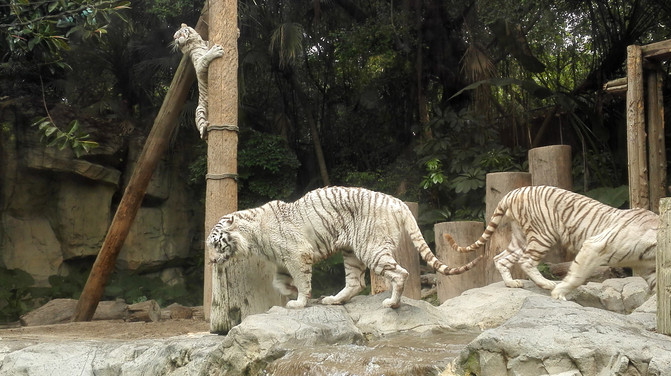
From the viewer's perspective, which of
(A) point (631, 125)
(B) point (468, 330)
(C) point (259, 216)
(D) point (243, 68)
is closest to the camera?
(B) point (468, 330)

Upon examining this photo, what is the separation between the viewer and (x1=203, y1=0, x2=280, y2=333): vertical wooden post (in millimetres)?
5629

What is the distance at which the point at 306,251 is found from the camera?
5398 mm

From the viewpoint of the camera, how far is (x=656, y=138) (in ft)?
23.3

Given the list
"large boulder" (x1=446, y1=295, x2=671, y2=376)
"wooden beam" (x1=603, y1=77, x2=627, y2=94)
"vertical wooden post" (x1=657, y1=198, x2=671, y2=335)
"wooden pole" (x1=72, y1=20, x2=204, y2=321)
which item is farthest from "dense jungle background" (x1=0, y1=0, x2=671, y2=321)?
"large boulder" (x1=446, y1=295, x2=671, y2=376)

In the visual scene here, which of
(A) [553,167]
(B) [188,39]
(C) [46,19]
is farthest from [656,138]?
(C) [46,19]

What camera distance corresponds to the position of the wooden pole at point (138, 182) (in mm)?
7691

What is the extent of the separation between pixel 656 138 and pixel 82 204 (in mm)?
9075

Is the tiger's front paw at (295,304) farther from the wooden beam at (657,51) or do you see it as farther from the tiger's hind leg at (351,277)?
the wooden beam at (657,51)

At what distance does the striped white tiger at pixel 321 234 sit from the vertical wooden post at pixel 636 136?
2.35 metres

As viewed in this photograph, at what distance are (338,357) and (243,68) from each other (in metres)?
8.47

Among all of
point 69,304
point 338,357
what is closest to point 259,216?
point 338,357

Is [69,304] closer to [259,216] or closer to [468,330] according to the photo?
[259,216]

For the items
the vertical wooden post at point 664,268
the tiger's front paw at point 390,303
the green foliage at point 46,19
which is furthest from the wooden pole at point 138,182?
the vertical wooden post at point 664,268

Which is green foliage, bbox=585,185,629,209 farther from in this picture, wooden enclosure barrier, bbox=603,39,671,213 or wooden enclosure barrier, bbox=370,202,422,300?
wooden enclosure barrier, bbox=370,202,422,300
